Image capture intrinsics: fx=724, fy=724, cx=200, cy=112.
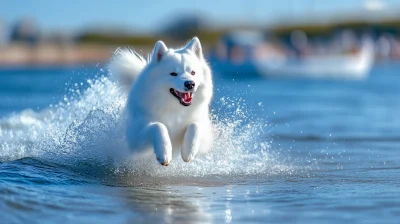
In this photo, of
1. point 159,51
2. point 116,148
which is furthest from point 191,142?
point 116,148

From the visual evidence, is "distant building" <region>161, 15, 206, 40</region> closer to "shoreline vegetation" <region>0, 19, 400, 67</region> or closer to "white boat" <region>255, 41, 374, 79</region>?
"shoreline vegetation" <region>0, 19, 400, 67</region>

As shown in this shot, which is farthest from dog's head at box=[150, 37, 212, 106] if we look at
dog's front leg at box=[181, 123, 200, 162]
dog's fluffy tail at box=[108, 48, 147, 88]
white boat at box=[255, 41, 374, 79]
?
white boat at box=[255, 41, 374, 79]

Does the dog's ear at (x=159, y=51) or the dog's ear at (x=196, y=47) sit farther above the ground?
the dog's ear at (x=196, y=47)

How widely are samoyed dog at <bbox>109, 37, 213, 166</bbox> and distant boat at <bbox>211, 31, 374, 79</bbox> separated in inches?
1442

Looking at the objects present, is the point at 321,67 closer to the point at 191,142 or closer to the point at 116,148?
the point at 116,148

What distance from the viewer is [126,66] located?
7.11 metres

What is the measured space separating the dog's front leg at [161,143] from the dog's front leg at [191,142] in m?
0.24

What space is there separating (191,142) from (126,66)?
4.24 feet

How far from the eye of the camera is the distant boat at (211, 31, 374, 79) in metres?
43.7

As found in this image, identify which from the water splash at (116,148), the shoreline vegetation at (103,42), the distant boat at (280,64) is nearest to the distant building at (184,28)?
the shoreline vegetation at (103,42)

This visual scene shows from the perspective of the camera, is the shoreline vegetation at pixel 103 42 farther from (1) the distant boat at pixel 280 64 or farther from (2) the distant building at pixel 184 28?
(1) the distant boat at pixel 280 64

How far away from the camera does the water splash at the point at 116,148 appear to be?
7.01 metres

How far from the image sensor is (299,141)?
10.6 m

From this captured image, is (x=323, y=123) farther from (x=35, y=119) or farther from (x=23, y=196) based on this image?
(x=23, y=196)
